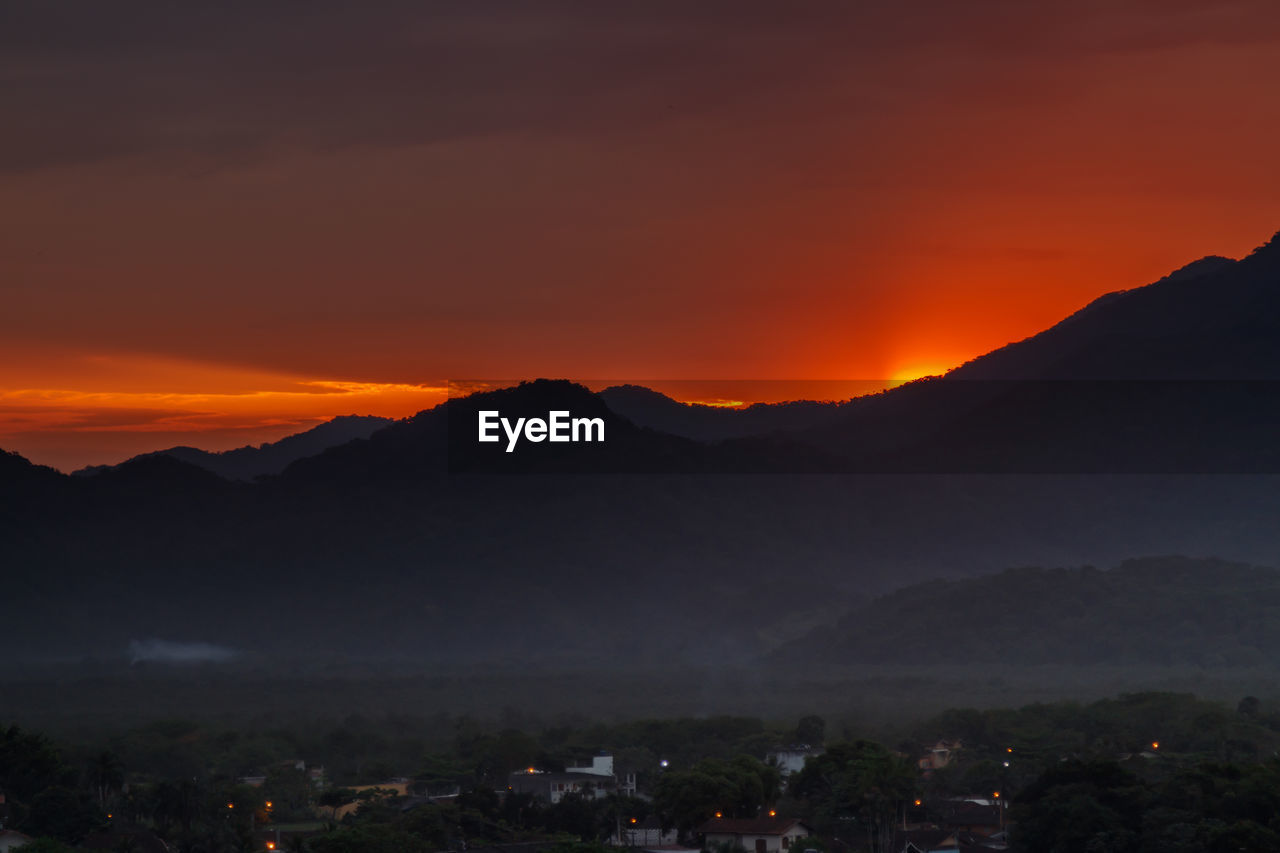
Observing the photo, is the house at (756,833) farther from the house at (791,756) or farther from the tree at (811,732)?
the tree at (811,732)

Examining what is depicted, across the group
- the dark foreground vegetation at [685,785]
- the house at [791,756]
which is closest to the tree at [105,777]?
the dark foreground vegetation at [685,785]

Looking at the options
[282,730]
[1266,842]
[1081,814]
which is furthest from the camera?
[282,730]

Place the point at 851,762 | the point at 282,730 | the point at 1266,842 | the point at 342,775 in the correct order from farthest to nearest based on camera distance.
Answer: the point at 282,730 < the point at 342,775 < the point at 851,762 < the point at 1266,842

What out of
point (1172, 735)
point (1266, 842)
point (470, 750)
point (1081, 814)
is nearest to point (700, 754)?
point (470, 750)

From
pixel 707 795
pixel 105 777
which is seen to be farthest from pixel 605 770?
pixel 707 795

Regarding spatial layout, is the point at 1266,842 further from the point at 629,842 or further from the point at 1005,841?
the point at 629,842

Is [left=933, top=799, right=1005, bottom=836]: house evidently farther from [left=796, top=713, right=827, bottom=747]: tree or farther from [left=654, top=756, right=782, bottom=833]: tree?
[left=796, top=713, right=827, bottom=747]: tree

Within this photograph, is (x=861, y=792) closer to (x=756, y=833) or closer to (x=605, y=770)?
(x=756, y=833)
